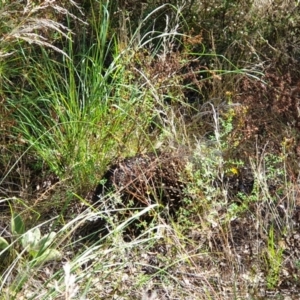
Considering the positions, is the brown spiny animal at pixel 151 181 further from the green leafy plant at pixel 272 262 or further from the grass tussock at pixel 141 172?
the green leafy plant at pixel 272 262

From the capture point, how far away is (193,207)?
3623 millimetres

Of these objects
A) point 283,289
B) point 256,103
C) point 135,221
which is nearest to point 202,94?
point 256,103

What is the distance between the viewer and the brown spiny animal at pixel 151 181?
378 cm

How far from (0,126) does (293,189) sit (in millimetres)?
1617

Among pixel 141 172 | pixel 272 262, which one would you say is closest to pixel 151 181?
pixel 141 172

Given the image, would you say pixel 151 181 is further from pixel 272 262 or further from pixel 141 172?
pixel 272 262

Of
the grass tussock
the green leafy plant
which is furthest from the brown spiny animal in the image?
the green leafy plant

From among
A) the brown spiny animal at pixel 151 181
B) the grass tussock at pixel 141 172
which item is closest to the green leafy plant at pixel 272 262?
the grass tussock at pixel 141 172

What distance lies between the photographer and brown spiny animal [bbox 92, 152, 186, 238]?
12.4ft

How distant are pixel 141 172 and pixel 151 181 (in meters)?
0.14

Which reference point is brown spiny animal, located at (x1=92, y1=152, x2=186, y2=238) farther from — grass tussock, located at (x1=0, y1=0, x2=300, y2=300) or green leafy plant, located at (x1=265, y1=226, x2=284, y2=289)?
green leafy plant, located at (x1=265, y1=226, x2=284, y2=289)

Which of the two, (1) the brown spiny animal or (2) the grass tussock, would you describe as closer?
(2) the grass tussock

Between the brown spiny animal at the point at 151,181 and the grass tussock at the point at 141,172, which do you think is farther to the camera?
the brown spiny animal at the point at 151,181

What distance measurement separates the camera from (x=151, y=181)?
12.6 feet
